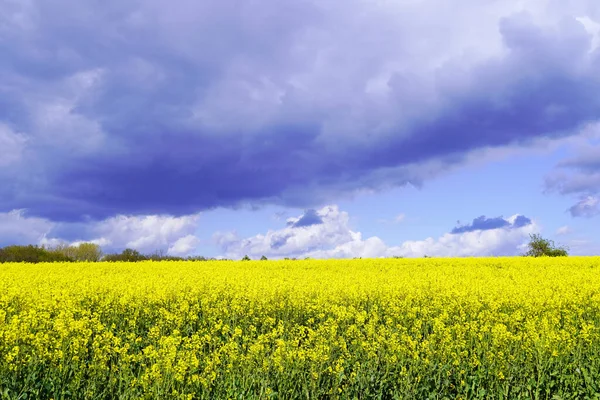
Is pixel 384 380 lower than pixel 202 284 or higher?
lower

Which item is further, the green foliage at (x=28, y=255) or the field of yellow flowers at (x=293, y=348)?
the green foliage at (x=28, y=255)

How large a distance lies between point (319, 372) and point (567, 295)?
11.5 meters

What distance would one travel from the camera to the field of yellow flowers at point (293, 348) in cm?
708

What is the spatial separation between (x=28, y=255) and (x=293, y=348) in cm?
A: 4462

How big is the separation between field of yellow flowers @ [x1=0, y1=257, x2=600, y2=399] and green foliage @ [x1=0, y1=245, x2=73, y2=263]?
3453 centimetres

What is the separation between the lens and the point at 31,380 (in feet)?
22.4

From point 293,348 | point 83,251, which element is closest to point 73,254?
point 83,251

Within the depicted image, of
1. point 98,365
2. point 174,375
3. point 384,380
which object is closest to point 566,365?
point 384,380

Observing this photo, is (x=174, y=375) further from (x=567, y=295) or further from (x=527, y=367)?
(x=567, y=295)

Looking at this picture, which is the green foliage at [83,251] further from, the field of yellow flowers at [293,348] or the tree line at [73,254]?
the field of yellow flowers at [293,348]

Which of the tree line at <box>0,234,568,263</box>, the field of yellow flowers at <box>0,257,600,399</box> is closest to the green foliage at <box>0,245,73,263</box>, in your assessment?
the tree line at <box>0,234,568,263</box>

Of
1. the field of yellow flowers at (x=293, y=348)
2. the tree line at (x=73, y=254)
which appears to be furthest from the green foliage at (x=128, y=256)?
the field of yellow flowers at (x=293, y=348)

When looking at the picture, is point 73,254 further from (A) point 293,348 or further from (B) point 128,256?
(A) point 293,348

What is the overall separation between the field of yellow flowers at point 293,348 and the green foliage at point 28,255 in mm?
34526
